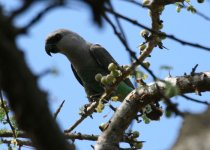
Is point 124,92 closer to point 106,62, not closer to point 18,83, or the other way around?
point 106,62

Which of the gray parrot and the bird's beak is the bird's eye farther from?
the bird's beak

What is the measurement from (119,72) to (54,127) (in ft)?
8.14

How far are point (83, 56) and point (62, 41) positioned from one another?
616mm

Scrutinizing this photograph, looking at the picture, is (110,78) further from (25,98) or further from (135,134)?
(25,98)

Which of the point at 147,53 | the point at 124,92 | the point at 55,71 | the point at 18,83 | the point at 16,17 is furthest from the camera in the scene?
the point at 124,92

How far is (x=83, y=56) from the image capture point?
7.67m

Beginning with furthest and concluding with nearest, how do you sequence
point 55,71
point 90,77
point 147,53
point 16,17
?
point 90,77 → point 147,53 → point 55,71 → point 16,17

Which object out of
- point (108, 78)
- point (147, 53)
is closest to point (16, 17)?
point (108, 78)

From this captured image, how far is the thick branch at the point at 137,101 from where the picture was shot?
Answer: 3475 millimetres

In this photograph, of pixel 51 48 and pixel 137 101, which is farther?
pixel 51 48

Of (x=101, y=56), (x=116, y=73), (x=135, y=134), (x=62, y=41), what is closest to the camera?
(x=116, y=73)

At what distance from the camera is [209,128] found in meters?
1.32

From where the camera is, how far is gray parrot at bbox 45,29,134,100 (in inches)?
286

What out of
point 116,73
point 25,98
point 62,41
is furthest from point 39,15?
point 62,41
